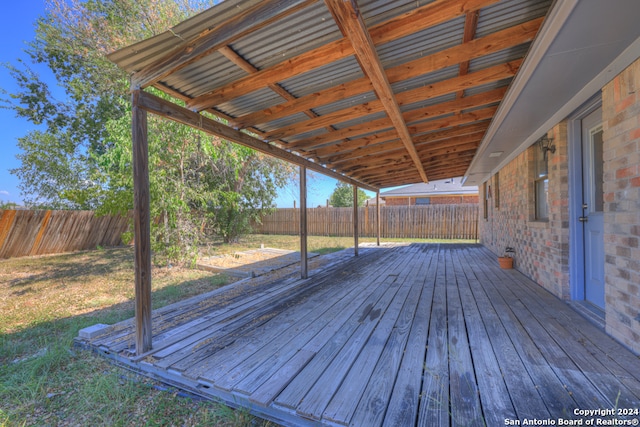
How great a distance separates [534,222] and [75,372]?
5.45m

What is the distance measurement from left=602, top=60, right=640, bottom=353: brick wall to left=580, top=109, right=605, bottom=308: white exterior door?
57 cm

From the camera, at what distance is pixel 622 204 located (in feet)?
6.73

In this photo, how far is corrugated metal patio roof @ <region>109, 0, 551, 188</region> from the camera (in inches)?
68.2

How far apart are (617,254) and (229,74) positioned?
135 inches

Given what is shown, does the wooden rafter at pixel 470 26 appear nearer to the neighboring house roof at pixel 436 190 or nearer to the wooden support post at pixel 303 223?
the wooden support post at pixel 303 223

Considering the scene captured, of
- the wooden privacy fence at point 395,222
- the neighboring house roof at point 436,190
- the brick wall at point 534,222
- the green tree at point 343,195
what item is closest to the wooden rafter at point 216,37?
the brick wall at point 534,222

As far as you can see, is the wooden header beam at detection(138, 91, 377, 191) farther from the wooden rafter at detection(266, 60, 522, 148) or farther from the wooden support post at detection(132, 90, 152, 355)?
the wooden rafter at detection(266, 60, 522, 148)

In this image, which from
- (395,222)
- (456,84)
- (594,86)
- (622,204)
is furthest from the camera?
(395,222)

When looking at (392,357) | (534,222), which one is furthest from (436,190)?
(392,357)

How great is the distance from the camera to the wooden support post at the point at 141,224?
2148mm

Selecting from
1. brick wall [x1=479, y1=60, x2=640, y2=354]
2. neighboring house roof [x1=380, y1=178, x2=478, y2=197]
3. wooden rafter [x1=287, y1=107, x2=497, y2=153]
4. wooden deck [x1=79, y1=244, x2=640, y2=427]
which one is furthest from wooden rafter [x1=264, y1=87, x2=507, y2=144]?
neighboring house roof [x1=380, y1=178, x2=478, y2=197]

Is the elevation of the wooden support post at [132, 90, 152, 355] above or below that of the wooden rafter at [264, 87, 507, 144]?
below

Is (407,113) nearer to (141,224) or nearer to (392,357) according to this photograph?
(392,357)

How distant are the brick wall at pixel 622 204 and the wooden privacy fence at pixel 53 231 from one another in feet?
33.5
